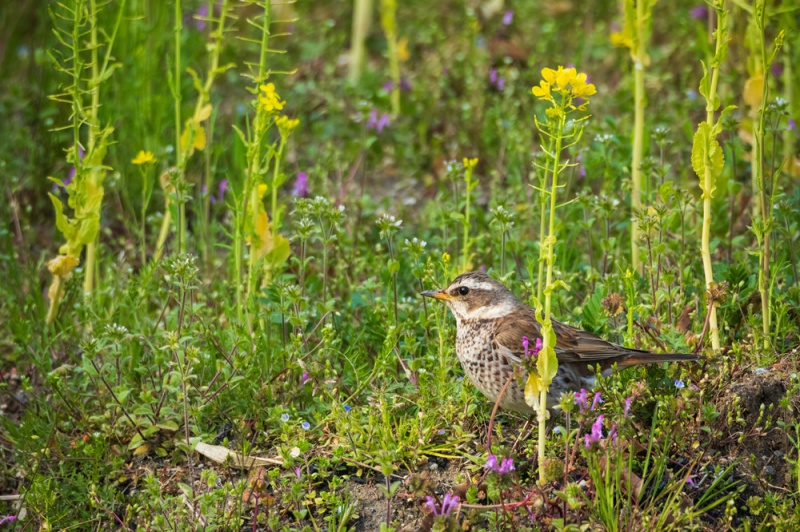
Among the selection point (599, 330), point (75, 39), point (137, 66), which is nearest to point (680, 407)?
point (599, 330)

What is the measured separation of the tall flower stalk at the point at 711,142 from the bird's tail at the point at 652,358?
199 mm

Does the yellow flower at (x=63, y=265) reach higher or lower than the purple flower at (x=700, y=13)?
lower

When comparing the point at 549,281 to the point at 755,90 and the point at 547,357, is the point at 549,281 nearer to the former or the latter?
the point at 547,357

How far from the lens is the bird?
13.6 ft

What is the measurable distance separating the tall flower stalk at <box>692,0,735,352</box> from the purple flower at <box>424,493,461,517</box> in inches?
51.2

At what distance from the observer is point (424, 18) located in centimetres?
871

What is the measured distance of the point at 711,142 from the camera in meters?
4.09

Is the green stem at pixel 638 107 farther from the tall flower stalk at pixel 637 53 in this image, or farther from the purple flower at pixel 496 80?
the purple flower at pixel 496 80

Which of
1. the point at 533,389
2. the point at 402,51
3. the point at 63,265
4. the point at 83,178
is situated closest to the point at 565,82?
the point at 533,389

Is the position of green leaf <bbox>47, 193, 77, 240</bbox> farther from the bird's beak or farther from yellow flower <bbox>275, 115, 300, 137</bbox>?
the bird's beak

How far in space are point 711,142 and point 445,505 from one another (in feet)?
5.97

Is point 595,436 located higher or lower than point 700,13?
lower

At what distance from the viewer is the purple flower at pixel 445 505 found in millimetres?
3576

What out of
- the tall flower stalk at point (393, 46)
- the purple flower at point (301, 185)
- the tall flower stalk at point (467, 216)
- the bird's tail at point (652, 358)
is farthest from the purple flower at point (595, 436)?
the tall flower stalk at point (393, 46)
